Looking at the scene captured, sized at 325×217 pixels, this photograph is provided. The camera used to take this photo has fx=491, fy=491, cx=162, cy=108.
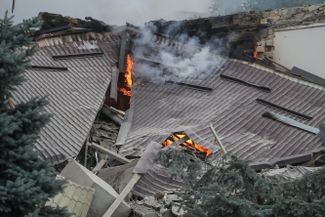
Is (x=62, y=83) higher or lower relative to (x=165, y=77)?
lower

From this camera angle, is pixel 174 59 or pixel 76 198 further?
pixel 174 59

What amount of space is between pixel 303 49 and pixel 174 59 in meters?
5.04

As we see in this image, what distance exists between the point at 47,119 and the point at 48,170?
665 millimetres

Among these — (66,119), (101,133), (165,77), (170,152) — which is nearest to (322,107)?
(165,77)

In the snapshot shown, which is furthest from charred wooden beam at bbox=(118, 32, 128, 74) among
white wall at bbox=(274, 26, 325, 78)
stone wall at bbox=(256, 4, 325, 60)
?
white wall at bbox=(274, 26, 325, 78)

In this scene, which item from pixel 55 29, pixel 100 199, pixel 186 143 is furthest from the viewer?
pixel 55 29

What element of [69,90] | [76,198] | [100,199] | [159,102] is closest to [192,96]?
[159,102]

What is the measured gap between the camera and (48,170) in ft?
20.8

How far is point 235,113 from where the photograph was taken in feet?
48.4

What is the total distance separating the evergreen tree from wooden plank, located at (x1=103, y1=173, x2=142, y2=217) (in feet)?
10.0

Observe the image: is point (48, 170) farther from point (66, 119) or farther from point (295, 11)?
point (295, 11)

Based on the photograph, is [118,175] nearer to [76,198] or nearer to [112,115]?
[76,198]

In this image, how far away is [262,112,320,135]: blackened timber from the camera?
14.1 meters

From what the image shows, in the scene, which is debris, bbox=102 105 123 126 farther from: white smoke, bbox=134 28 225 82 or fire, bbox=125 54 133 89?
white smoke, bbox=134 28 225 82
